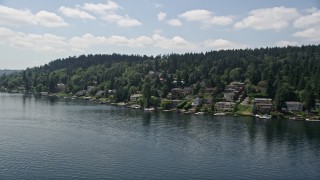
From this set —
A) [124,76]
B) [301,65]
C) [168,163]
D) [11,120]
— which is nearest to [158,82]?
[124,76]

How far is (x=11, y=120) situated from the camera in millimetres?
83750

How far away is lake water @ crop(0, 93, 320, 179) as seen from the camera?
4512 centimetres

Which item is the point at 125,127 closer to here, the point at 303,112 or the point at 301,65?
the point at 303,112

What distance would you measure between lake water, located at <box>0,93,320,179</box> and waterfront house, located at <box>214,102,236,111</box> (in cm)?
1702

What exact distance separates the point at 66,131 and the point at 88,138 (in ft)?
27.5

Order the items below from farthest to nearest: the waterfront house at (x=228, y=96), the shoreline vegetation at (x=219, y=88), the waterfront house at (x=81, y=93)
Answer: the waterfront house at (x=81, y=93) < the waterfront house at (x=228, y=96) < the shoreline vegetation at (x=219, y=88)

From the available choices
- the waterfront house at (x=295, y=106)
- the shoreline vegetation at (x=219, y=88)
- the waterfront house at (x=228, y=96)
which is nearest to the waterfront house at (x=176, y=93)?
the shoreline vegetation at (x=219, y=88)

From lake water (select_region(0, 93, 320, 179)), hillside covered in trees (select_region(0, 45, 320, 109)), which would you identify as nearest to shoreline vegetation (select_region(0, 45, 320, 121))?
hillside covered in trees (select_region(0, 45, 320, 109))

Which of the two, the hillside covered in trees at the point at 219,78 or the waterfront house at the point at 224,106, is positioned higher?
the hillside covered in trees at the point at 219,78

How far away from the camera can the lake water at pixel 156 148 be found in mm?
45125

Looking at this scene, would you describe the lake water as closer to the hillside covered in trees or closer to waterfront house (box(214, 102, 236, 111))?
waterfront house (box(214, 102, 236, 111))

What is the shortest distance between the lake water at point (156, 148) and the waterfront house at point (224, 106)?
17.0m

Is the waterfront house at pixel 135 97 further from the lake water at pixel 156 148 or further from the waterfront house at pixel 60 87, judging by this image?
the waterfront house at pixel 60 87

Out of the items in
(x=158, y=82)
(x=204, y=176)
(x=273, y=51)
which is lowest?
(x=204, y=176)
